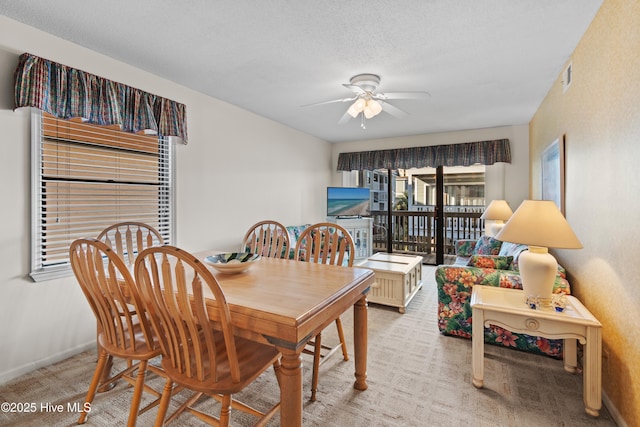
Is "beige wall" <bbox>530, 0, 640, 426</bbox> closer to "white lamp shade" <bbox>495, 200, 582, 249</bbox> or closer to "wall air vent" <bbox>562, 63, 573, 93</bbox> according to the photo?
"wall air vent" <bbox>562, 63, 573, 93</bbox>

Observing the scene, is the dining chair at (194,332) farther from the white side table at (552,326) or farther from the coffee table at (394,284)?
the coffee table at (394,284)

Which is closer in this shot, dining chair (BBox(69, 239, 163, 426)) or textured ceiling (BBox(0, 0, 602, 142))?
dining chair (BBox(69, 239, 163, 426))

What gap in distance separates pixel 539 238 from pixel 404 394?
1262 mm

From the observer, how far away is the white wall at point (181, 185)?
6.72ft

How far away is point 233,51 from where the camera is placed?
8.00ft

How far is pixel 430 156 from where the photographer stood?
17.1 feet

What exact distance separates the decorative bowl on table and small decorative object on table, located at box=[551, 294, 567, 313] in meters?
1.87

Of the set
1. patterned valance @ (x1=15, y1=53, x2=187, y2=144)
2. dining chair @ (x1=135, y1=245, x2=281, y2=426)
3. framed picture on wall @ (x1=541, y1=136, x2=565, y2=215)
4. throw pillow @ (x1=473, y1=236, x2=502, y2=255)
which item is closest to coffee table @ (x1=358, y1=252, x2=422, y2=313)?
throw pillow @ (x1=473, y1=236, x2=502, y2=255)

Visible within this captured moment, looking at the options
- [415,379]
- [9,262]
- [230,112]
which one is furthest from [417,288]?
[9,262]

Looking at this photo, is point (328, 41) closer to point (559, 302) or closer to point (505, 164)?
point (559, 302)

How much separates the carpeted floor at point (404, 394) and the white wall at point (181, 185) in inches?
12.3

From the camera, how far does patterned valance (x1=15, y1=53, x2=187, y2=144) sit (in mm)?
2029

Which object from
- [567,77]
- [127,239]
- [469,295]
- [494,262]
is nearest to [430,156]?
[567,77]

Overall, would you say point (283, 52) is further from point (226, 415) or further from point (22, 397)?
point (22, 397)
